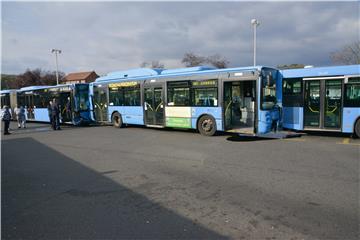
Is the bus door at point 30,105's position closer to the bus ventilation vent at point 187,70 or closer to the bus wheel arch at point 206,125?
the bus ventilation vent at point 187,70

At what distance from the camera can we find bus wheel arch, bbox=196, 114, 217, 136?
12863mm

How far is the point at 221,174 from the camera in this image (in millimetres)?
6812

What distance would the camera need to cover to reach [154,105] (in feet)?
50.2

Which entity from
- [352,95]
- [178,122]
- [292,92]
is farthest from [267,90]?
[178,122]

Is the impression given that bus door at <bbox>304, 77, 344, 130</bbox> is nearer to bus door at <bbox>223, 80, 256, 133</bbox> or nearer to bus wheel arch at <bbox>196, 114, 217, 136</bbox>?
bus door at <bbox>223, 80, 256, 133</bbox>

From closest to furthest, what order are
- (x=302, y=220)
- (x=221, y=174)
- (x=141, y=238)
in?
(x=141, y=238), (x=302, y=220), (x=221, y=174)

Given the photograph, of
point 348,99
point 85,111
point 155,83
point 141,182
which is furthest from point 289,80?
point 85,111

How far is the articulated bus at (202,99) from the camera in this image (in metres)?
11.7

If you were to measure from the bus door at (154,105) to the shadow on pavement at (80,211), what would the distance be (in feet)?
25.4

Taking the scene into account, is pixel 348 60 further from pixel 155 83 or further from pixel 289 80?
pixel 155 83

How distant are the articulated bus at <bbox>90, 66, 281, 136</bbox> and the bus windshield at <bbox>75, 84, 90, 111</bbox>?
350 cm

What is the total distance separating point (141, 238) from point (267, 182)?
327 centimetres

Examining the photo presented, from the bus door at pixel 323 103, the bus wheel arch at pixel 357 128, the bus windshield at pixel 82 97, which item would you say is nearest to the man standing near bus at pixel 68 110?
the bus windshield at pixel 82 97

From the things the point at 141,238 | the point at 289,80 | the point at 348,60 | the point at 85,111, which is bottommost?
the point at 141,238
